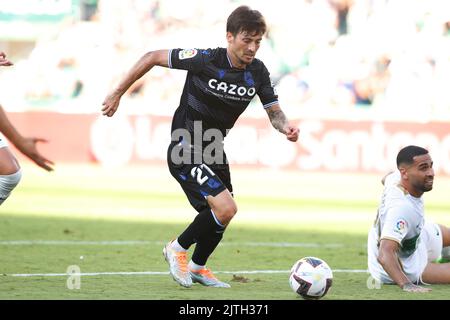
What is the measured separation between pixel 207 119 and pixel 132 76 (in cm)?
68

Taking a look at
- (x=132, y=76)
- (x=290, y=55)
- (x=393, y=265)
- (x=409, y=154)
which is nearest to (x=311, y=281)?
(x=393, y=265)

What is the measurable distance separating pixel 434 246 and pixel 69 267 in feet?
10.5

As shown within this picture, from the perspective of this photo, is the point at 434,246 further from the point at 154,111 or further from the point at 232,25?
the point at 154,111

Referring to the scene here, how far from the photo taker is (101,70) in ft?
77.9

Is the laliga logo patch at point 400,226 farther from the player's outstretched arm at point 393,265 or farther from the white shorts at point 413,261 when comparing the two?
the white shorts at point 413,261

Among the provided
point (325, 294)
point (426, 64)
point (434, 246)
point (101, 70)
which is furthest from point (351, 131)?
point (325, 294)

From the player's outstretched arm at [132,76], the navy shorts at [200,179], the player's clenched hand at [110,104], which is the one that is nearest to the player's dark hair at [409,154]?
the navy shorts at [200,179]

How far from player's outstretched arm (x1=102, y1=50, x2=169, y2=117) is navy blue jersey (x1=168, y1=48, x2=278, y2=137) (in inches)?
3.1

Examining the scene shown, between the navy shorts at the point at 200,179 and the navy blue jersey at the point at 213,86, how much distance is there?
12.1 inches

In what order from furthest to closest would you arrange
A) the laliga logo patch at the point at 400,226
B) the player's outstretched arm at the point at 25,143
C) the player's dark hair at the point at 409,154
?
1. the player's dark hair at the point at 409,154
2. the laliga logo patch at the point at 400,226
3. the player's outstretched arm at the point at 25,143

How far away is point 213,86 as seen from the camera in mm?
7473

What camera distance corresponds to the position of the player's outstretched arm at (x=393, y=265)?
7.21m

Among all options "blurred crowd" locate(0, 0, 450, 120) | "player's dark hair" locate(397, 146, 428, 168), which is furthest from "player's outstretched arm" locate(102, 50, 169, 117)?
"blurred crowd" locate(0, 0, 450, 120)

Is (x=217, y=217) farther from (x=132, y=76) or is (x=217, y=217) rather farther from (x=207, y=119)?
(x=132, y=76)
